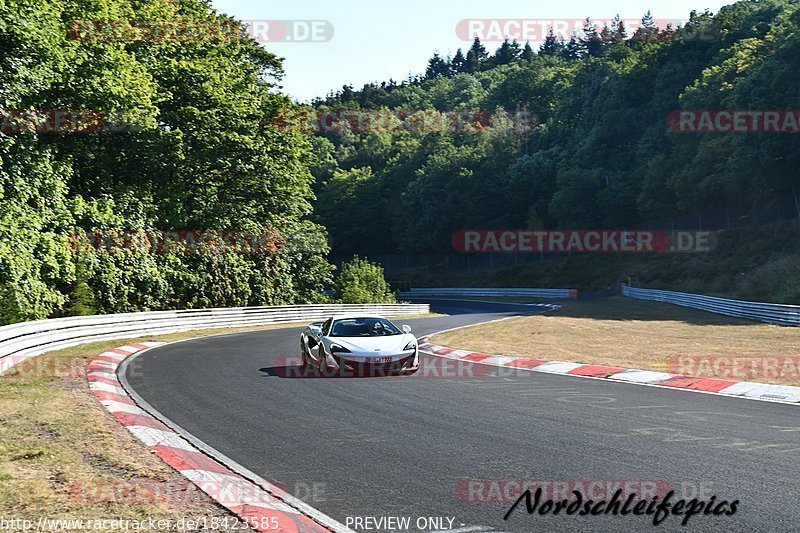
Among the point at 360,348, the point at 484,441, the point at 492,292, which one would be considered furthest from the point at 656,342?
the point at 492,292

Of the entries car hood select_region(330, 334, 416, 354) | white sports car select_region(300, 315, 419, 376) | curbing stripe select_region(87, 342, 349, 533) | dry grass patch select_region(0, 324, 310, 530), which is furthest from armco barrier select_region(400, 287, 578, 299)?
dry grass patch select_region(0, 324, 310, 530)

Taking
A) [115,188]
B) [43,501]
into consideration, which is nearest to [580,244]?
[115,188]

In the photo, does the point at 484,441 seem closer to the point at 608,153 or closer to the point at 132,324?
the point at 132,324

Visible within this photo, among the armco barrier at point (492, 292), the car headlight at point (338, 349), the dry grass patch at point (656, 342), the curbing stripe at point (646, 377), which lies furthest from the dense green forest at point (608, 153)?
the car headlight at point (338, 349)

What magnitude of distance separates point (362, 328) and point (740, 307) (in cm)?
2636

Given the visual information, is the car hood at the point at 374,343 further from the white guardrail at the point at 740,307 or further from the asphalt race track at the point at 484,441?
the white guardrail at the point at 740,307

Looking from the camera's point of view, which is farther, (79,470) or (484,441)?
(484,441)

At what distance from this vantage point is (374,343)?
1534cm

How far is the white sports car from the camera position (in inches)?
585

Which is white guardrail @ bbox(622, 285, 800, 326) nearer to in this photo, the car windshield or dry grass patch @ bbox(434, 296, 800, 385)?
dry grass patch @ bbox(434, 296, 800, 385)

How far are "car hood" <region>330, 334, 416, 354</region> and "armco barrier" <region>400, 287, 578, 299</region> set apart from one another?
171 feet

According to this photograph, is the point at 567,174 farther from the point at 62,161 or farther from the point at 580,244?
the point at 62,161

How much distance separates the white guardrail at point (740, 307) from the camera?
30656 millimetres

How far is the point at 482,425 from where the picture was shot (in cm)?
966
